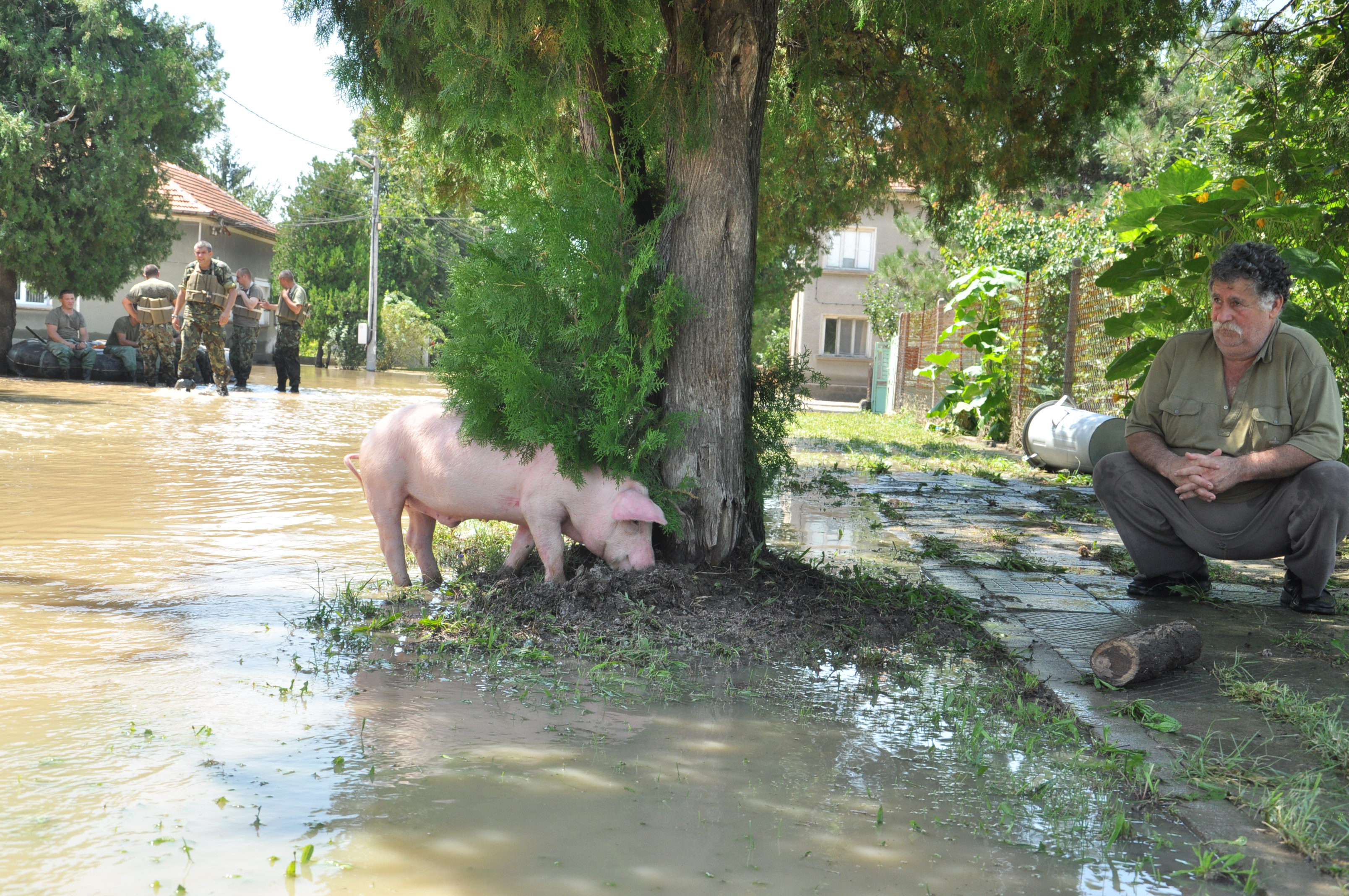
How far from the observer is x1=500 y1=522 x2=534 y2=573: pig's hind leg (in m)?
4.83

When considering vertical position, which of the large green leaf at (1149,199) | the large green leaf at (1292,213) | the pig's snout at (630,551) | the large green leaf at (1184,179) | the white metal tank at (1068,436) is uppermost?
the large green leaf at (1184,179)

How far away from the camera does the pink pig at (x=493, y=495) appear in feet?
14.6

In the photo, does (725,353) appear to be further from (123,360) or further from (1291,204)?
(123,360)

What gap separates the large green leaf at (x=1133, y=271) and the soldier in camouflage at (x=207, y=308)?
1322 cm

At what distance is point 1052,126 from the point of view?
7980 millimetres

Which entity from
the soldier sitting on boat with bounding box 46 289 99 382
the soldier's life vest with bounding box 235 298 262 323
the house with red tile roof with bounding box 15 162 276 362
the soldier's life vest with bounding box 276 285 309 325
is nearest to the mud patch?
the soldier's life vest with bounding box 276 285 309 325

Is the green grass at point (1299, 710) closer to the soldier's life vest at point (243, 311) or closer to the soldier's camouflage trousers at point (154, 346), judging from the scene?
the soldier's life vest at point (243, 311)

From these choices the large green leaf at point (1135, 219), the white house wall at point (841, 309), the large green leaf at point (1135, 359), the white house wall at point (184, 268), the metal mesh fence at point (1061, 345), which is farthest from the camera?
the white house wall at point (841, 309)

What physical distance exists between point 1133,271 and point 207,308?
14055 millimetres

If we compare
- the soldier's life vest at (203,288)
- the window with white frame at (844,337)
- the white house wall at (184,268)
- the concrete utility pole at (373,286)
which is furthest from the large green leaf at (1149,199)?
the window with white frame at (844,337)

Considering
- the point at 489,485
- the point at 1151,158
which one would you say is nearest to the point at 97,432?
the point at 489,485

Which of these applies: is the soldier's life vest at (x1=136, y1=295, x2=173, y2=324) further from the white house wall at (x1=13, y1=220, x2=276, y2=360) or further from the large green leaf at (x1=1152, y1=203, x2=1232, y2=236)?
the large green leaf at (x1=1152, y1=203, x2=1232, y2=236)

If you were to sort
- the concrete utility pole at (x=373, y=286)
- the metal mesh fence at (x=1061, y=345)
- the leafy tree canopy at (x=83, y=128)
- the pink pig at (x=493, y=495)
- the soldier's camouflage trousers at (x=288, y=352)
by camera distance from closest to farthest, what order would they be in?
the pink pig at (x=493, y=495), the metal mesh fence at (x=1061, y=345), the soldier's camouflage trousers at (x=288, y=352), the leafy tree canopy at (x=83, y=128), the concrete utility pole at (x=373, y=286)

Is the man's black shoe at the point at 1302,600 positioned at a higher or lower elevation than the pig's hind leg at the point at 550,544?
lower
